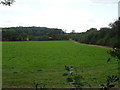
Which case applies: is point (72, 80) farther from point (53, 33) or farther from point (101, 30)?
point (53, 33)

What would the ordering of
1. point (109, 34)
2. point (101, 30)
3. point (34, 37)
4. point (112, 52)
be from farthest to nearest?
point (34, 37), point (101, 30), point (109, 34), point (112, 52)

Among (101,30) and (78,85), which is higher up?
(101,30)

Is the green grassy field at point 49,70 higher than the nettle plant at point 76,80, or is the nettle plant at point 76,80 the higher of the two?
the nettle plant at point 76,80

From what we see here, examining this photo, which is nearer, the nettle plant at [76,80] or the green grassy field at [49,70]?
the nettle plant at [76,80]

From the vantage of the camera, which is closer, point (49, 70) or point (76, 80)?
point (76, 80)

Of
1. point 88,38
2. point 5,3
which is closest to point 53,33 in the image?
point 88,38

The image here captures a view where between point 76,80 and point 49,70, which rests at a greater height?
point 76,80

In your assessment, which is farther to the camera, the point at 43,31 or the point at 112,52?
the point at 43,31

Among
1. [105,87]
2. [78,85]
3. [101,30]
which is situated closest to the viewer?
[78,85]

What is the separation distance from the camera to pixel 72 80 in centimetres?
117

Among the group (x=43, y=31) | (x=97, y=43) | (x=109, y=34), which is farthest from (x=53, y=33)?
(x=109, y=34)

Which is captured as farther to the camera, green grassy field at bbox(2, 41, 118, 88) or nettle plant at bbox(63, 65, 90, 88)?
green grassy field at bbox(2, 41, 118, 88)

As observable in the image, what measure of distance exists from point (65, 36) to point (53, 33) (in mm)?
5915

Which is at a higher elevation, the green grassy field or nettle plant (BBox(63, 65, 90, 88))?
nettle plant (BBox(63, 65, 90, 88))
